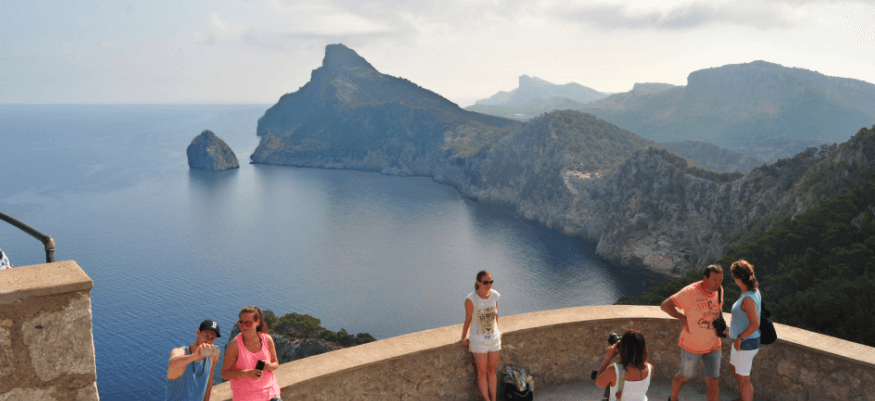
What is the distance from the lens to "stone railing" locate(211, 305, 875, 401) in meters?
5.18

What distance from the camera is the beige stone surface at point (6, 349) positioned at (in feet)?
10.7

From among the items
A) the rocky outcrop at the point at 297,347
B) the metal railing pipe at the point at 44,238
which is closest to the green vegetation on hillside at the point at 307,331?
the rocky outcrop at the point at 297,347

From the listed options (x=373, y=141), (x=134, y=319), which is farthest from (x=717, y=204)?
(x=373, y=141)

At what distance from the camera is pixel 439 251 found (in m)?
86.8

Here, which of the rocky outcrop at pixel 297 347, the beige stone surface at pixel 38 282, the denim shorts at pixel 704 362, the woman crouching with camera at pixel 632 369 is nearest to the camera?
the beige stone surface at pixel 38 282

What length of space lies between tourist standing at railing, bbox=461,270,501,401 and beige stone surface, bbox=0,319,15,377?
384 cm

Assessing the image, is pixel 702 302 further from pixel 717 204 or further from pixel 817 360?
pixel 717 204

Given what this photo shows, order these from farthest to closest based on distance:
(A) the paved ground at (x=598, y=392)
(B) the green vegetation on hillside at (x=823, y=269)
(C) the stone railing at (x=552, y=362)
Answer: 1. (B) the green vegetation on hillside at (x=823, y=269)
2. (A) the paved ground at (x=598, y=392)
3. (C) the stone railing at (x=552, y=362)

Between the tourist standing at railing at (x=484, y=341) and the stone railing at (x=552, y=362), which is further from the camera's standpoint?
the tourist standing at railing at (x=484, y=341)

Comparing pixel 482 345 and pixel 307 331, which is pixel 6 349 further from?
pixel 307 331

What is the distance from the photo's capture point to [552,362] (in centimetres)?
635

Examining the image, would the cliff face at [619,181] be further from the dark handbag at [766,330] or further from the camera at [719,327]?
the camera at [719,327]

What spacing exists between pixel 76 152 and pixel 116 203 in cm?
8353

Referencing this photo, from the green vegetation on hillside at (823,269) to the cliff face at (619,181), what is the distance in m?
8.02
